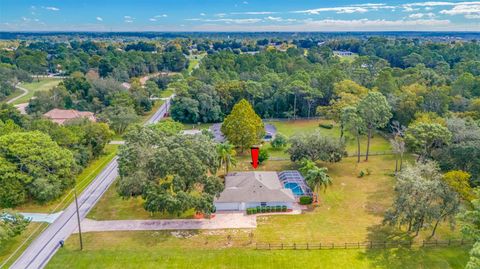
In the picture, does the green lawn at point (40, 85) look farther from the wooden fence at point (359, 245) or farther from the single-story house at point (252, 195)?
the wooden fence at point (359, 245)

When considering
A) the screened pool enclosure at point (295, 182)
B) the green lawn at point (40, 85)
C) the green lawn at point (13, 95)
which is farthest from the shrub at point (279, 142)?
the green lawn at point (40, 85)

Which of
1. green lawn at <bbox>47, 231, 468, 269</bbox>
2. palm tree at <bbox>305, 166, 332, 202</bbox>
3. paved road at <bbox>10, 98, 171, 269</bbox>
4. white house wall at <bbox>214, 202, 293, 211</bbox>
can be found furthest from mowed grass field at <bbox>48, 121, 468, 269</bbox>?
palm tree at <bbox>305, 166, 332, 202</bbox>

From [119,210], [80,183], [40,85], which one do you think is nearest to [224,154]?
[119,210]

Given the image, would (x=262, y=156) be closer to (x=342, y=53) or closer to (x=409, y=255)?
(x=409, y=255)

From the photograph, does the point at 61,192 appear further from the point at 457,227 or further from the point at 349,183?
the point at 457,227

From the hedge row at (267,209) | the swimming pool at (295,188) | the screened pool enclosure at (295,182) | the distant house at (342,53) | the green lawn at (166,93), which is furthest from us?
the distant house at (342,53)

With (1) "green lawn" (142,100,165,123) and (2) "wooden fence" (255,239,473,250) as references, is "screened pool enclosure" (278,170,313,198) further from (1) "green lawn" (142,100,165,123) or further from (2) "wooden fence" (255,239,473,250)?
(1) "green lawn" (142,100,165,123)

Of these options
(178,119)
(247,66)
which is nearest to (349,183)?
(178,119)
